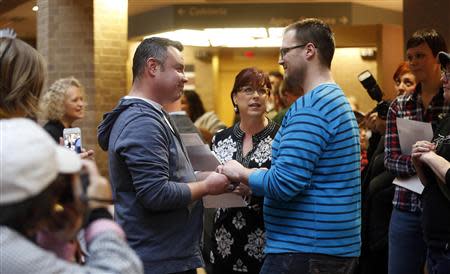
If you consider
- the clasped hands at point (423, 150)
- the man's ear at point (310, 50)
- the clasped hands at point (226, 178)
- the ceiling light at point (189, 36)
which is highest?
the ceiling light at point (189, 36)

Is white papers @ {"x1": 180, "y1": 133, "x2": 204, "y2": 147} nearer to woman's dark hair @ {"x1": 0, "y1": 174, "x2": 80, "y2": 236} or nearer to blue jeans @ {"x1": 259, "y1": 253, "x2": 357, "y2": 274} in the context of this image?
blue jeans @ {"x1": 259, "y1": 253, "x2": 357, "y2": 274}

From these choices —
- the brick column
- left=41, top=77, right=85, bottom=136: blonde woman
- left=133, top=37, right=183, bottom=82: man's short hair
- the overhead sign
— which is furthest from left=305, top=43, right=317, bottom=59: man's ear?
the overhead sign

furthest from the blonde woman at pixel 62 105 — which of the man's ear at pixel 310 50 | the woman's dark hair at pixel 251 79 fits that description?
the man's ear at pixel 310 50

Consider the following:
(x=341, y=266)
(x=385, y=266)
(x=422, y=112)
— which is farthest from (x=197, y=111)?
(x=341, y=266)

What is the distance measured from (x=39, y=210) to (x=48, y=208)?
28mm

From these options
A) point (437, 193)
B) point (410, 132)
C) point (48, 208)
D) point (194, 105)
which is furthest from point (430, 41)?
point (194, 105)

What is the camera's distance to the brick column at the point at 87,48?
A: 9.16 meters

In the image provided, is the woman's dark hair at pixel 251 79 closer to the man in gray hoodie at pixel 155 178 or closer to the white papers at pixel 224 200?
the white papers at pixel 224 200

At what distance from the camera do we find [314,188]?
3.41m

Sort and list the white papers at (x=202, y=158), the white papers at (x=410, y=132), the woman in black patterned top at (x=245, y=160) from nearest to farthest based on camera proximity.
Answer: the white papers at (x=202, y=158) → the woman in black patterned top at (x=245, y=160) → the white papers at (x=410, y=132)

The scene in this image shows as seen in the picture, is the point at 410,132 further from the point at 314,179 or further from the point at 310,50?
the point at 314,179

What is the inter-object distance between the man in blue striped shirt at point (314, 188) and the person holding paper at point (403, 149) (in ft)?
5.38

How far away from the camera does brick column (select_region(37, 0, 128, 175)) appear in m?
9.16

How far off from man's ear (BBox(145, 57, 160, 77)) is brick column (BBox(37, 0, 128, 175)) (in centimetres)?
542
